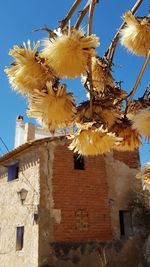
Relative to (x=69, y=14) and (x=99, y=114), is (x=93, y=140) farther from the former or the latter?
(x=69, y=14)

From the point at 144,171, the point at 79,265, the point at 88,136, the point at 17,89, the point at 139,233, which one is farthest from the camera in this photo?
the point at 139,233

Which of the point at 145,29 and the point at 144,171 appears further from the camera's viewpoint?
the point at 144,171

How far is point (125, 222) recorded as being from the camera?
12.5 metres

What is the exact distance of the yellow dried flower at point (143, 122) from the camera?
5.03 ft

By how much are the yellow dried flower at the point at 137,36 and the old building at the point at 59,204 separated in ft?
30.7

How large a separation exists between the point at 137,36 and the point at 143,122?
1.27 ft

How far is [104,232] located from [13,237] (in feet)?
10.0

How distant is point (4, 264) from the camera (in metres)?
12.1

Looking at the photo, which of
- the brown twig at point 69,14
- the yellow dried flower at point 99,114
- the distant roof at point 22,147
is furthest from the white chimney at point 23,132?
the yellow dried flower at point 99,114

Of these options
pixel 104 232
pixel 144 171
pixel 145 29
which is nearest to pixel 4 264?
pixel 104 232

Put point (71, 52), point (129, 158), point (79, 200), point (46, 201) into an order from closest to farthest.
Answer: point (71, 52)
point (46, 201)
point (79, 200)
point (129, 158)

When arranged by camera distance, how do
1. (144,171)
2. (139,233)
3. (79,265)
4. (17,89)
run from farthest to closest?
(139,233) → (79,265) → (144,171) → (17,89)

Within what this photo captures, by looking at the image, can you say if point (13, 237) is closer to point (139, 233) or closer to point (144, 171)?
point (139, 233)


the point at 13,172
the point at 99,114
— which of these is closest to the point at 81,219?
the point at 13,172
